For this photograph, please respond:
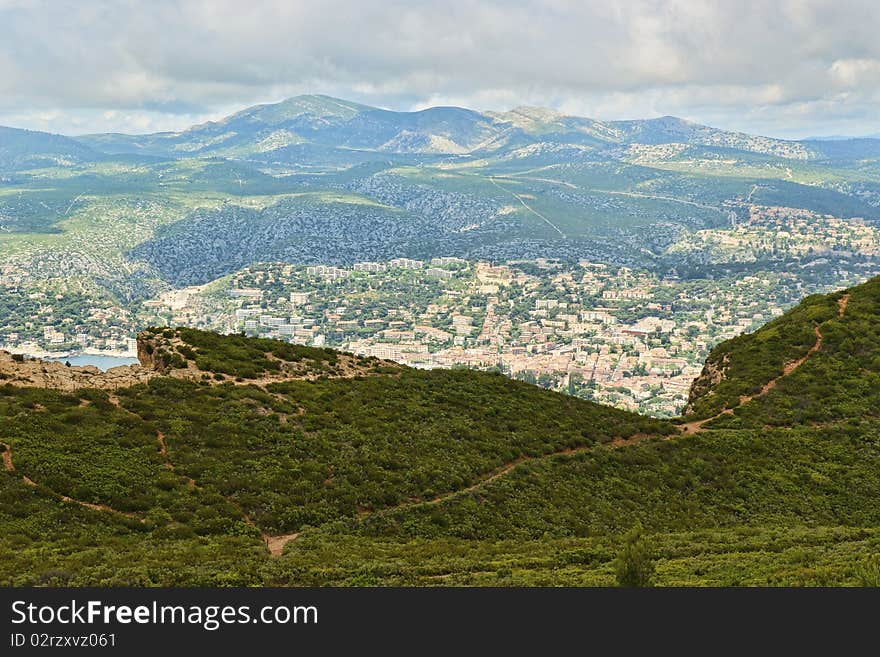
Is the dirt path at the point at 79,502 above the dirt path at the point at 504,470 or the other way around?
above

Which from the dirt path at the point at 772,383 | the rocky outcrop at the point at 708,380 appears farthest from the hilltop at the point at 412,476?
the rocky outcrop at the point at 708,380

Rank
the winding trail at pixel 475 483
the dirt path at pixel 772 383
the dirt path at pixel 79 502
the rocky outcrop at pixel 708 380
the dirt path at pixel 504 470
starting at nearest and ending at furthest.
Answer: the dirt path at pixel 79 502 < the winding trail at pixel 475 483 < the dirt path at pixel 504 470 < the dirt path at pixel 772 383 < the rocky outcrop at pixel 708 380

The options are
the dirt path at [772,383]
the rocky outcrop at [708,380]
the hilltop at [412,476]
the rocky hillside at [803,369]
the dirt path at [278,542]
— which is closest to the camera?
the hilltop at [412,476]

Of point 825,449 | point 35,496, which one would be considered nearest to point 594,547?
point 35,496

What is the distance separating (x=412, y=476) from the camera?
123 ft

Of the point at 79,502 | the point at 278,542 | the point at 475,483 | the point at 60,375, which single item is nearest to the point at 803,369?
the point at 475,483

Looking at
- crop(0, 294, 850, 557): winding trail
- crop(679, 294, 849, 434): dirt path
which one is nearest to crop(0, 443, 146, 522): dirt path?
crop(0, 294, 850, 557): winding trail

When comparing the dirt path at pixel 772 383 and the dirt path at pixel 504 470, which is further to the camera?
A: the dirt path at pixel 772 383

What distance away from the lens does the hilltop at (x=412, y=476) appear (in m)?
25.5

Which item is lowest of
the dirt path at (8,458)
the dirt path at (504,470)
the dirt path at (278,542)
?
the dirt path at (504,470)

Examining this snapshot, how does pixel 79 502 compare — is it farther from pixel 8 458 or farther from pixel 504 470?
pixel 504 470

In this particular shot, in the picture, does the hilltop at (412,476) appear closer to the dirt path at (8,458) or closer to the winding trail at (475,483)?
the winding trail at (475,483)

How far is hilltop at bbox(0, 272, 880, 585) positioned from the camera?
25469 mm

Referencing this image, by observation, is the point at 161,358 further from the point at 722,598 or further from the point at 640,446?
the point at 722,598
